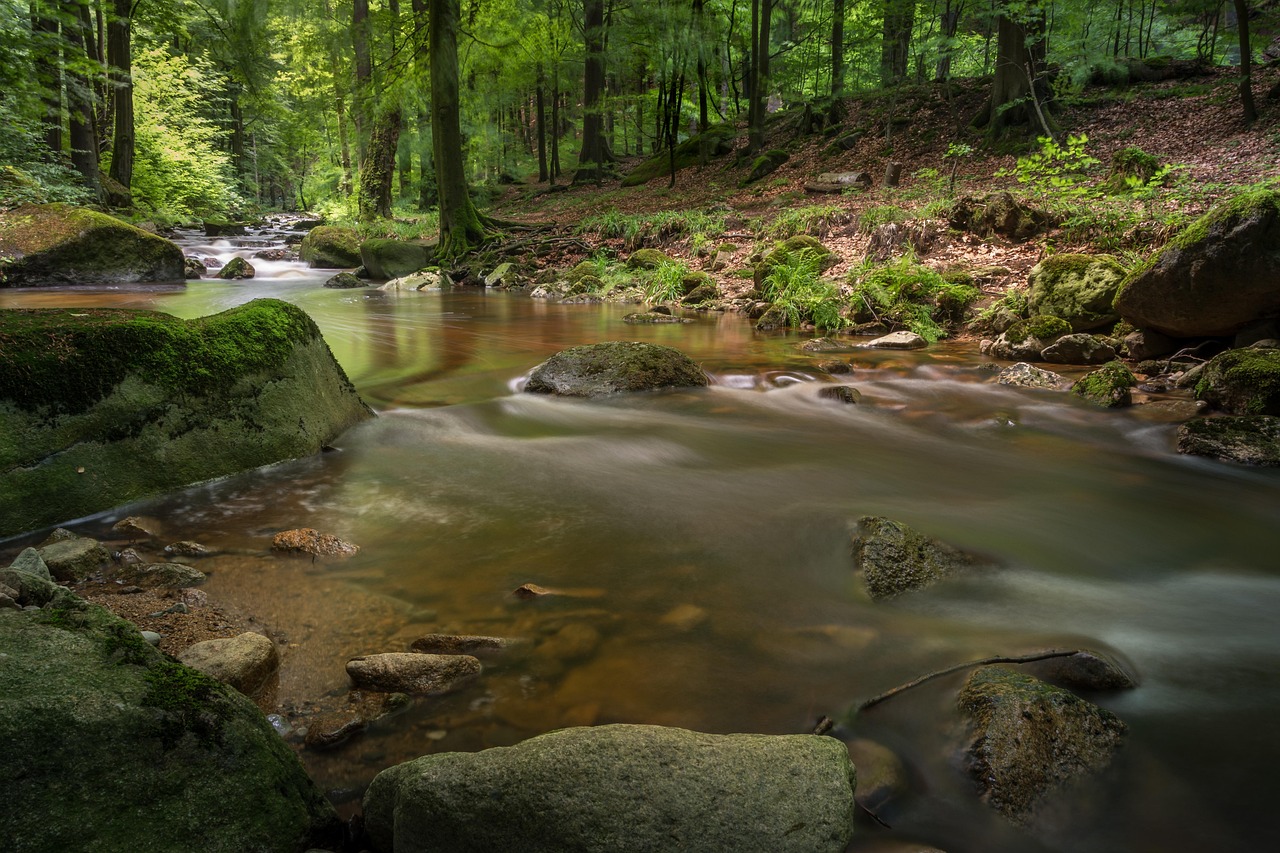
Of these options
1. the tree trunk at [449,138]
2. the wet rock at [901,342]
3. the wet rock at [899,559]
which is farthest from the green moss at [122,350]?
the tree trunk at [449,138]

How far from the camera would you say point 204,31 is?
A: 115ft

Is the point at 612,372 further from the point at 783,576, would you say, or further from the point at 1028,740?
the point at 1028,740

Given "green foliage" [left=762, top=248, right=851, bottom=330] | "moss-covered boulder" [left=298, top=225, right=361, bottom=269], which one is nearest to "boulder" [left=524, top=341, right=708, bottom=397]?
"green foliage" [left=762, top=248, right=851, bottom=330]

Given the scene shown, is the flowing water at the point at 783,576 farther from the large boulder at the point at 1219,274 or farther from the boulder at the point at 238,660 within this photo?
the large boulder at the point at 1219,274

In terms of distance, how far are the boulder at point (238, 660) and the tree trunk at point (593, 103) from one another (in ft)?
76.5

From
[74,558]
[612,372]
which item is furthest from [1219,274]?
[74,558]

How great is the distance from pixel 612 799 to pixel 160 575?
7.94 feet

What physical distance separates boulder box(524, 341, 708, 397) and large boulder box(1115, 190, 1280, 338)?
4344 millimetres

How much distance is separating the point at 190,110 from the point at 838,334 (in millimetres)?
33339

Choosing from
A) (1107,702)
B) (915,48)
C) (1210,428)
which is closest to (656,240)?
(915,48)

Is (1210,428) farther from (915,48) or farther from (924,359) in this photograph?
(915,48)

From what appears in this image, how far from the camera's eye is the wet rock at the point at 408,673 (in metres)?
2.36

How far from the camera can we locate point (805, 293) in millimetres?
10969

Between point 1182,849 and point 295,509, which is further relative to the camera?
point 295,509
